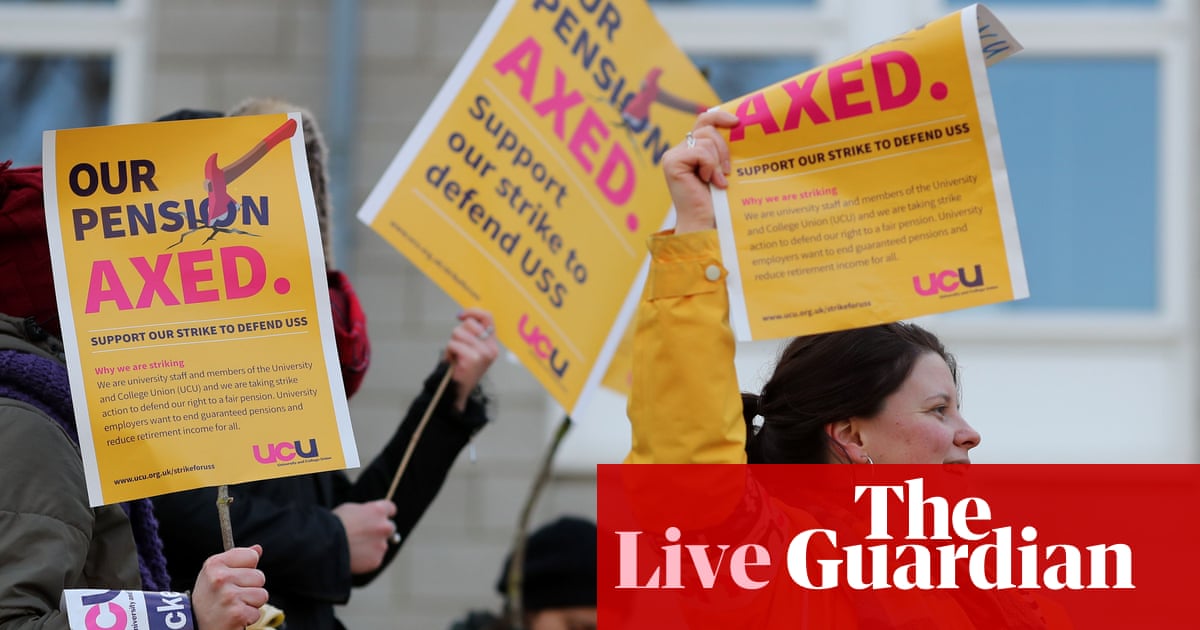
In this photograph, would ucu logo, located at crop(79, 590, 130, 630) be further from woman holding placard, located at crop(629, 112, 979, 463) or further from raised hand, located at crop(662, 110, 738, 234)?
raised hand, located at crop(662, 110, 738, 234)

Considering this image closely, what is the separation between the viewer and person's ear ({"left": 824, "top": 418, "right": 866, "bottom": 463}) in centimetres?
251

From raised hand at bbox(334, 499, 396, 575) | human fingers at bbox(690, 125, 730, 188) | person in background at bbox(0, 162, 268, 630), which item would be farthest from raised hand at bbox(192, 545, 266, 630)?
human fingers at bbox(690, 125, 730, 188)

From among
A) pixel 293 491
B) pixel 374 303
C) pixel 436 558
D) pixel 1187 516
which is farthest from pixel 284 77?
pixel 1187 516

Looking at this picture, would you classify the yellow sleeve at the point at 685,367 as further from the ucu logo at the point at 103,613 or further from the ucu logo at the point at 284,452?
the ucu logo at the point at 103,613

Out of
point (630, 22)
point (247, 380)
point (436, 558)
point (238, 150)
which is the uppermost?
point (630, 22)

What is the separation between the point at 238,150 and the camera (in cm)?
232

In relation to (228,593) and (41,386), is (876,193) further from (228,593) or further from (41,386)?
(41,386)

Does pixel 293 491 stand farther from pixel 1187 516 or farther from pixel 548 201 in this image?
pixel 1187 516

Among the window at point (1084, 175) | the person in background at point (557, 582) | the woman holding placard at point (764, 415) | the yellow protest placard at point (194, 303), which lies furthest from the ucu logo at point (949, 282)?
the window at point (1084, 175)

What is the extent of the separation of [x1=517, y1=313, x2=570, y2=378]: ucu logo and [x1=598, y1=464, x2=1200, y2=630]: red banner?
67 centimetres

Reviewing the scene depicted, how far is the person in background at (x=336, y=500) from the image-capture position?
273cm

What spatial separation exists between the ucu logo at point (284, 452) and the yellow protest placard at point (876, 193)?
0.67 m

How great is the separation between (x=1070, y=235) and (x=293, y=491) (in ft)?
12.6

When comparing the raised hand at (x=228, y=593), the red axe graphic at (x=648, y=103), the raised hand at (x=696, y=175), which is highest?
the red axe graphic at (x=648, y=103)
